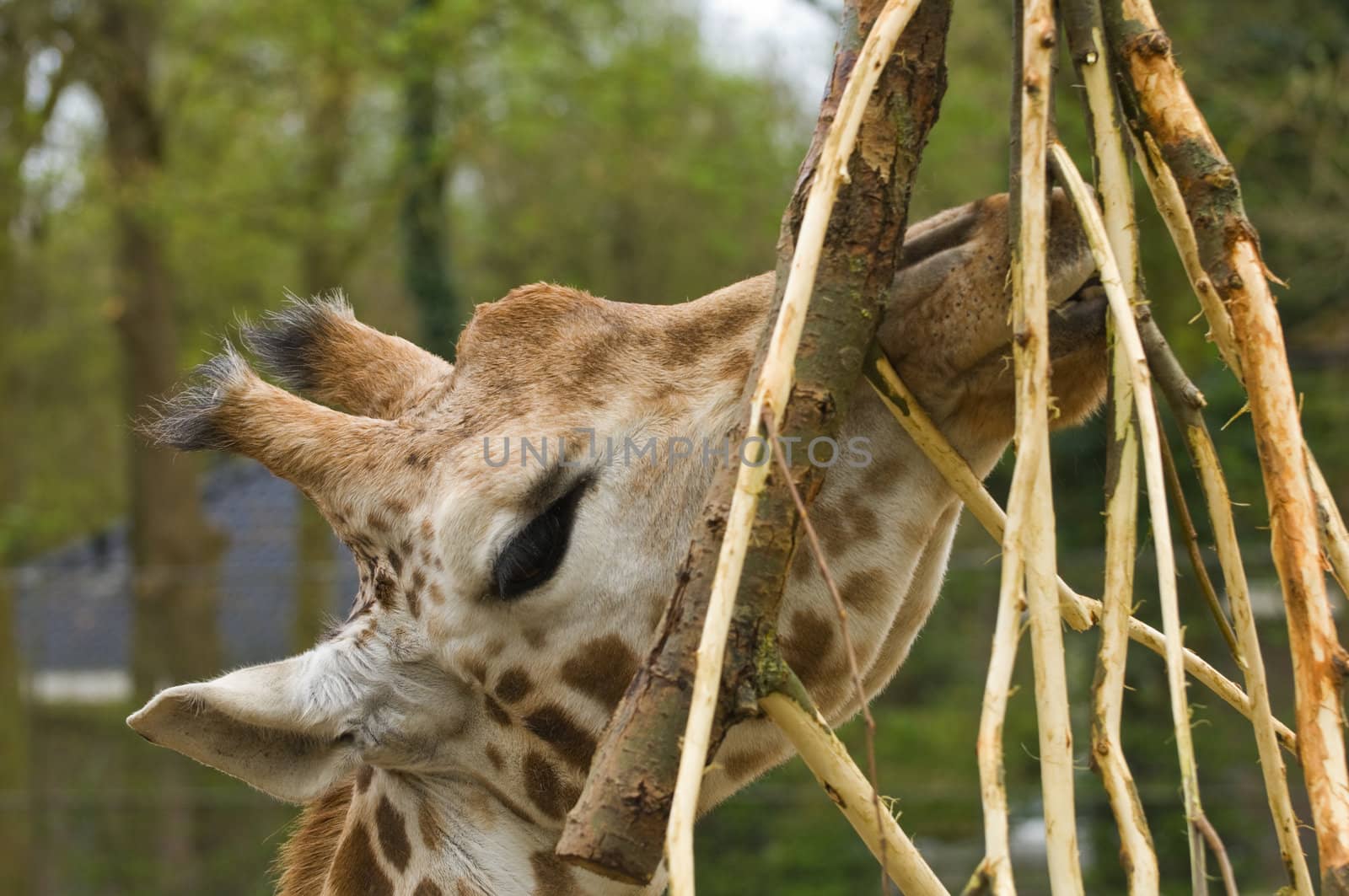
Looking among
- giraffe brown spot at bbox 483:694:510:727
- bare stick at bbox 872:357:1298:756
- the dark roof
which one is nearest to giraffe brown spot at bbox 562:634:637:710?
giraffe brown spot at bbox 483:694:510:727

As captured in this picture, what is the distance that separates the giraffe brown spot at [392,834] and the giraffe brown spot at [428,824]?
0.04m

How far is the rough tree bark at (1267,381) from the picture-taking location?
4.13ft

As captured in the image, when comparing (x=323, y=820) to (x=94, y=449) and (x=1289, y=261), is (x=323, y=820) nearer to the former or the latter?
(x=1289, y=261)

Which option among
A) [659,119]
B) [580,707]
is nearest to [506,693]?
[580,707]

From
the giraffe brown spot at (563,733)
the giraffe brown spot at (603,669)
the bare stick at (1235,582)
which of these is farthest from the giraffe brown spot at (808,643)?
the bare stick at (1235,582)

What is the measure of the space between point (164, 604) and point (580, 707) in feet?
30.8

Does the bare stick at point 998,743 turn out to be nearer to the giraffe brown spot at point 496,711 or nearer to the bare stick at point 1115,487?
the bare stick at point 1115,487

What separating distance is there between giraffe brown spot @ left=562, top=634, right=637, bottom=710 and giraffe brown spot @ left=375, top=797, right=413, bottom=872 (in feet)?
1.49

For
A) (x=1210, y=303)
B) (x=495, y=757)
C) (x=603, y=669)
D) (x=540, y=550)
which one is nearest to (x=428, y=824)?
(x=495, y=757)

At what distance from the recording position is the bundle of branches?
131 centimetres

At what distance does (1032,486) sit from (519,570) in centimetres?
99

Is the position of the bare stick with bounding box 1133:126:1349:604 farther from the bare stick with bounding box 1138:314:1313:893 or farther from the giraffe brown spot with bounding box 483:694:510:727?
the giraffe brown spot with bounding box 483:694:510:727

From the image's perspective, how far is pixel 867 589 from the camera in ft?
6.89

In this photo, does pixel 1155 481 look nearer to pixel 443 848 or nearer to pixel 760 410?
pixel 760 410
